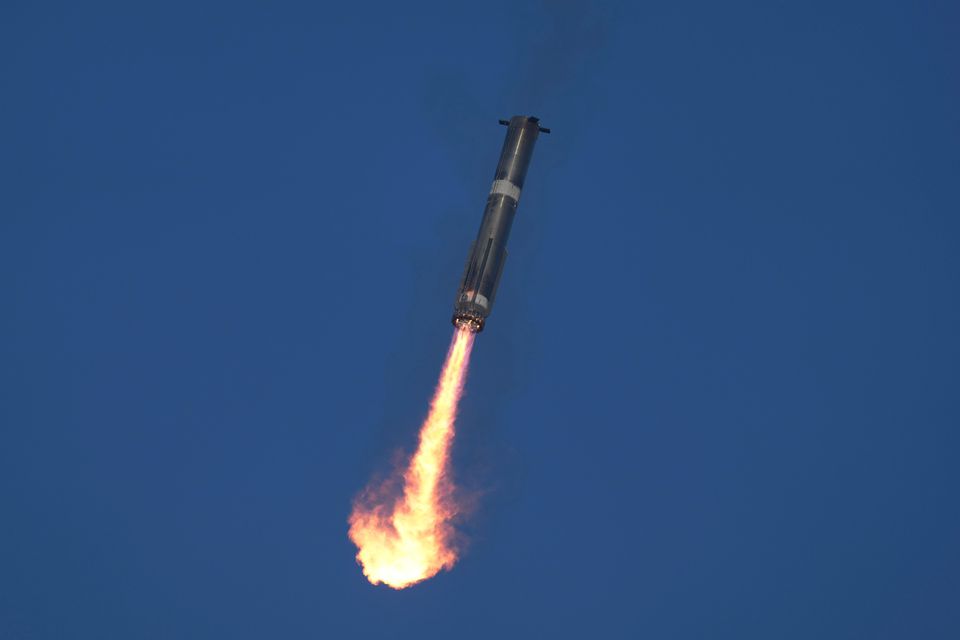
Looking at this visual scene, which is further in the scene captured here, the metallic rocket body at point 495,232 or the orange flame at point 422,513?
the orange flame at point 422,513

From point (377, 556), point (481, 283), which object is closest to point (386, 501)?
point (377, 556)

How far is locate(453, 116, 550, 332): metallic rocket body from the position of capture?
58656 millimetres

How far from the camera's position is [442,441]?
220 ft

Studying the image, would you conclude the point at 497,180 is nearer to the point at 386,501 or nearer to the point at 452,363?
the point at 452,363

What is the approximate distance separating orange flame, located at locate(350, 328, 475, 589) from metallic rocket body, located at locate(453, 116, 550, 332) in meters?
4.50

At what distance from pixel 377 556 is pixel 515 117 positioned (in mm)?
15775

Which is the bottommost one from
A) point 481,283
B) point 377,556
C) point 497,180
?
point 377,556

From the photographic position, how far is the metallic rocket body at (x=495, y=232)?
58.7m

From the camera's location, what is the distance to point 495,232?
60.0m

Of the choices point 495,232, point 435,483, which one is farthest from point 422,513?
point 495,232

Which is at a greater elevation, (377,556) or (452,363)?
(452,363)

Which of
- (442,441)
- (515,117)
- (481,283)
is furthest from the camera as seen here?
(442,441)

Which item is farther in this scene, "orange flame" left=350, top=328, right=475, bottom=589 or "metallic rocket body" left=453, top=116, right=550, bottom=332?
"orange flame" left=350, top=328, right=475, bottom=589

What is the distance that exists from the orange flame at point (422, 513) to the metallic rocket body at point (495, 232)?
177 inches
